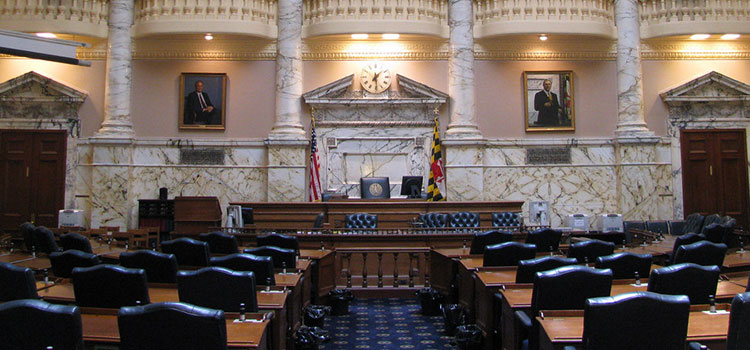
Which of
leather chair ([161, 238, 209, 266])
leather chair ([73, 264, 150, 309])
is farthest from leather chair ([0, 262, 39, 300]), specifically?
leather chair ([161, 238, 209, 266])

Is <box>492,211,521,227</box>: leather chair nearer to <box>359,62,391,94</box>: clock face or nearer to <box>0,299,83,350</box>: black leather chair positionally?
<box>359,62,391,94</box>: clock face

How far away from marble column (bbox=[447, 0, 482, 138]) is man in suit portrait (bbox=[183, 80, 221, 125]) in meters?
5.56

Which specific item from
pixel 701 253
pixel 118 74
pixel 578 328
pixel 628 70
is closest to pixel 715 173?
pixel 628 70

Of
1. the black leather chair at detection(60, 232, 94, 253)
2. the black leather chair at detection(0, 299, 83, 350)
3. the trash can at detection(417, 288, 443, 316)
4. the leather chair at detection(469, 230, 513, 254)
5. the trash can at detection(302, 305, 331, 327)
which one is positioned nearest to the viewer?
the black leather chair at detection(0, 299, 83, 350)

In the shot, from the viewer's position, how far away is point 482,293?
5234mm

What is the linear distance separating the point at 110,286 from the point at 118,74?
10.4 metres

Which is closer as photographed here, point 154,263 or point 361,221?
point 154,263

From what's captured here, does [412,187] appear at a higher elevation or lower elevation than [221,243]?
higher

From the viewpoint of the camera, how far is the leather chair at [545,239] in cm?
733

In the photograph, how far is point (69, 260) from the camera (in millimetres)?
4812

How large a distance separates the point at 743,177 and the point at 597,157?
11.4ft

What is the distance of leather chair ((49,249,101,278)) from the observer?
4715mm

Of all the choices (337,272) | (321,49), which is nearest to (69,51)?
(337,272)

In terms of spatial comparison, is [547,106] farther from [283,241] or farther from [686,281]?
[686,281]
